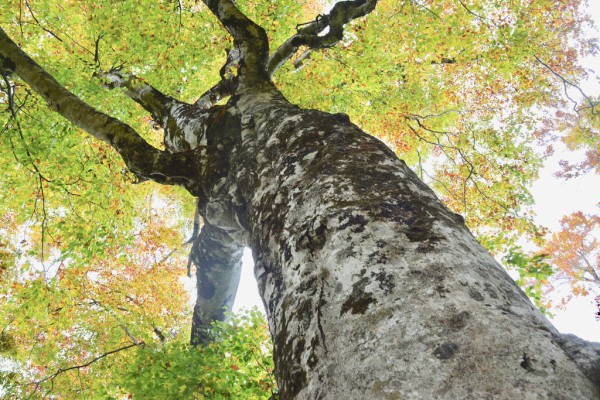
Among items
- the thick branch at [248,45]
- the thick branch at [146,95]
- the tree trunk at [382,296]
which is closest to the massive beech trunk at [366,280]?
the tree trunk at [382,296]

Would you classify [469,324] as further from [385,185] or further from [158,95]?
[158,95]

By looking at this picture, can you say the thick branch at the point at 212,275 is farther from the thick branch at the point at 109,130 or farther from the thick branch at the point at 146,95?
the thick branch at the point at 109,130

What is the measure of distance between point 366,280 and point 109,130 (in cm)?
324

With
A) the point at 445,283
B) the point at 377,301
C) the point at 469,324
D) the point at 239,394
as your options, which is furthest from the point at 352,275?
the point at 239,394

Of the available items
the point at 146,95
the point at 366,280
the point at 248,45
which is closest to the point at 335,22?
the point at 248,45

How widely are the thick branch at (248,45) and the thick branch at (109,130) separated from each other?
127cm

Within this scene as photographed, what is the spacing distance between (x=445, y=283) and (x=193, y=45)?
287 inches

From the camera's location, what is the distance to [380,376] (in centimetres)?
97

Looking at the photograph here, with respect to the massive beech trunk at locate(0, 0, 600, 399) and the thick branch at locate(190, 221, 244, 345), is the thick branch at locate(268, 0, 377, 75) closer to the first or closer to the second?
the massive beech trunk at locate(0, 0, 600, 399)

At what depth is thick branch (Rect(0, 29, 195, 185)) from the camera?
10.8ft

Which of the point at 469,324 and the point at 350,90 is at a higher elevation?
the point at 350,90

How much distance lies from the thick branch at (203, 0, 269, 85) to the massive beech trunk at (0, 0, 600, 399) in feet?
3.25

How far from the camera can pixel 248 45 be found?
13.4ft

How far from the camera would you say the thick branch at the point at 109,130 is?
329 centimetres
